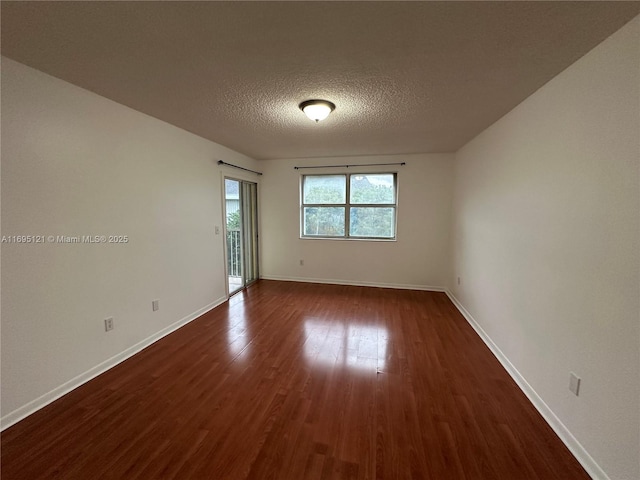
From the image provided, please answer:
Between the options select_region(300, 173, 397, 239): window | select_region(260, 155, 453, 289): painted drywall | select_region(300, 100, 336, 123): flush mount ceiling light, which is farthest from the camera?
select_region(300, 173, 397, 239): window

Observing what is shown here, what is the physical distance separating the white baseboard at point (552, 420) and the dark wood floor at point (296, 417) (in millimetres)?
51

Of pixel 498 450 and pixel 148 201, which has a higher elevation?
pixel 148 201

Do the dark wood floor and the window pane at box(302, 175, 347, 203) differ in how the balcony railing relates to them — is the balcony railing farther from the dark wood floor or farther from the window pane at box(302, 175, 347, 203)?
the dark wood floor

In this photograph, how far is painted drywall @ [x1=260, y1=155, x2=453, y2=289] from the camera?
178 inches

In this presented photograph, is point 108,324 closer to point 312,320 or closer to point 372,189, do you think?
point 312,320

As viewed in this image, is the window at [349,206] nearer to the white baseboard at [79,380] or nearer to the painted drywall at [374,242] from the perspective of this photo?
the painted drywall at [374,242]

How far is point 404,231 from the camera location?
468 centimetres

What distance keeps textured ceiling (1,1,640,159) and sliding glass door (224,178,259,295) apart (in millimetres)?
2158

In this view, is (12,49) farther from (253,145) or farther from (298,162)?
(298,162)

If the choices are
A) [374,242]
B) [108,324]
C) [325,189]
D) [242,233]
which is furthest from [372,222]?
[108,324]

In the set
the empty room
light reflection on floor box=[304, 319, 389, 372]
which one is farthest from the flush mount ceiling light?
light reflection on floor box=[304, 319, 389, 372]

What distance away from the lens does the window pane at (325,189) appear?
494cm

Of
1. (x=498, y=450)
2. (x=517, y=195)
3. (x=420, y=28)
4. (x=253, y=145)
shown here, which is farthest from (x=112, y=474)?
(x=253, y=145)

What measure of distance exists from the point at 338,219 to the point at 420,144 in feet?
6.22
